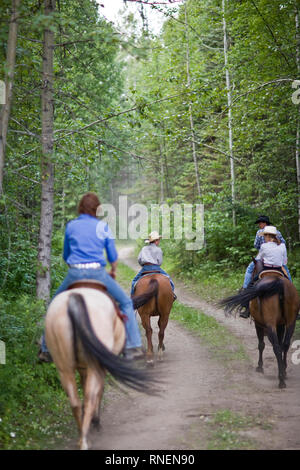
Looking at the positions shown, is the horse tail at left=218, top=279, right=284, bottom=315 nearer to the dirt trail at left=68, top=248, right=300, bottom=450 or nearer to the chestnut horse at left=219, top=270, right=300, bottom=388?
the chestnut horse at left=219, top=270, right=300, bottom=388

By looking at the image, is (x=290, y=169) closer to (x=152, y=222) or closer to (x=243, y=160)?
(x=243, y=160)

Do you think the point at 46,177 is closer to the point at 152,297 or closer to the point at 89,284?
the point at 89,284

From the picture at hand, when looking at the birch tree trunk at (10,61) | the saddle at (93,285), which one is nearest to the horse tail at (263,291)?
the saddle at (93,285)

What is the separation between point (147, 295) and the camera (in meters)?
8.97

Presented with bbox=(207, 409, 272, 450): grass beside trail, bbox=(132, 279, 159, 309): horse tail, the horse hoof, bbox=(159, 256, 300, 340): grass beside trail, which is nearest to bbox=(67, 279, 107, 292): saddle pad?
the horse hoof

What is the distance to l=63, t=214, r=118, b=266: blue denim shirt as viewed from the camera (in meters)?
5.20

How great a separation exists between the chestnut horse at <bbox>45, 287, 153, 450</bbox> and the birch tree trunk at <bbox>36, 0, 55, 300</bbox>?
2862 mm

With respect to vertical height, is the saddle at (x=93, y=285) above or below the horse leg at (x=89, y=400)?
above

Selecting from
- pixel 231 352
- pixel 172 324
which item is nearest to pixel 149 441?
pixel 231 352

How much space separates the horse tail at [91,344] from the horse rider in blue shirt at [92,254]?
497mm

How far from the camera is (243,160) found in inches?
707

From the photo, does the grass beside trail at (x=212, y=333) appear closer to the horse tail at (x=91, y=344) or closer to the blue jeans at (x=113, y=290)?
the blue jeans at (x=113, y=290)

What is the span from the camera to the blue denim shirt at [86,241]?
17.0ft
